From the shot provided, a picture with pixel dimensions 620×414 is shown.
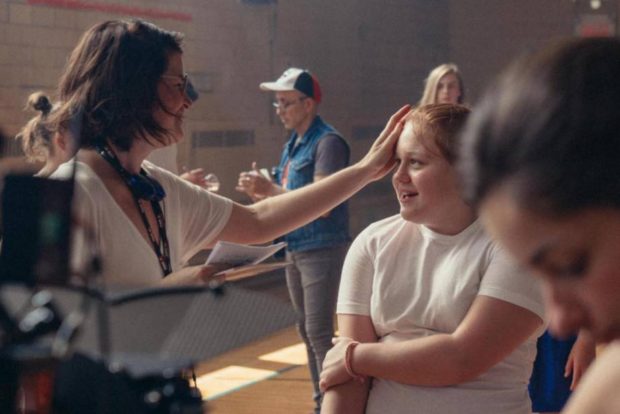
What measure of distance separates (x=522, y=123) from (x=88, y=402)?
47cm

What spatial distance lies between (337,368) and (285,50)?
25.3 ft


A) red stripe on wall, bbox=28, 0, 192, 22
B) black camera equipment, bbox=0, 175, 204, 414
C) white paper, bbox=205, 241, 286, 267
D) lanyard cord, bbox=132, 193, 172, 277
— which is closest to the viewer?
black camera equipment, bbox=0, 175, 204, 414

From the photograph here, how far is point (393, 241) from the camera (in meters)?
2.41

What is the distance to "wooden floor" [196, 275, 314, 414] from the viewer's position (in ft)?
18.3

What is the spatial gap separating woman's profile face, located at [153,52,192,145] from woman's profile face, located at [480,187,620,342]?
1512 millimetres

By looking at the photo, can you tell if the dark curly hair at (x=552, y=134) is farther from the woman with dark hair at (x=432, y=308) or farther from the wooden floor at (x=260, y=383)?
the wooden floor at (x=260, y=383)

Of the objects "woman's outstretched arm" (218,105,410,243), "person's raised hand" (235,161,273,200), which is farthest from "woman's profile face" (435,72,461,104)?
"woman's outstretched arm" (218,105,410,243)

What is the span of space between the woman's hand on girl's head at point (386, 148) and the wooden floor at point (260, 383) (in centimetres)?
282

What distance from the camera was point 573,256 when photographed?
0.77m

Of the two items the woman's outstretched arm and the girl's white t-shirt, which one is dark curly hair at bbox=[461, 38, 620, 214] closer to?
the girl's white t-shirt

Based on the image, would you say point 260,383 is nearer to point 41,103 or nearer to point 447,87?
point 447,87

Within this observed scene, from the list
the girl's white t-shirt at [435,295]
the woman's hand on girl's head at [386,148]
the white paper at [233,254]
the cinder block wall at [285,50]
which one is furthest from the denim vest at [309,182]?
the white paper at [233,254]

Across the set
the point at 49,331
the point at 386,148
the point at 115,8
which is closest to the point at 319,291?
the point at 386,148

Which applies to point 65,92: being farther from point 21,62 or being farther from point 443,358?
point 21,62
